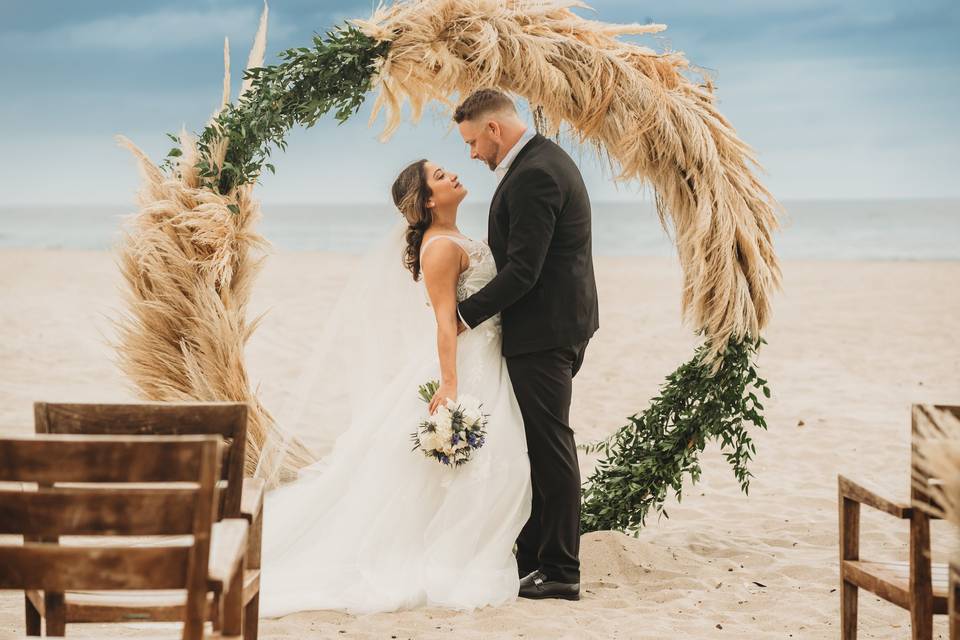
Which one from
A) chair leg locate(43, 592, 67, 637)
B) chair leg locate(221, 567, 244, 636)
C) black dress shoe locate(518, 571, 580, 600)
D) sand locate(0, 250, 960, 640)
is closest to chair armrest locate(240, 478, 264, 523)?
chair leg locate(221, 567, 244, 636)

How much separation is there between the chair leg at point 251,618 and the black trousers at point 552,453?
59.4 inches

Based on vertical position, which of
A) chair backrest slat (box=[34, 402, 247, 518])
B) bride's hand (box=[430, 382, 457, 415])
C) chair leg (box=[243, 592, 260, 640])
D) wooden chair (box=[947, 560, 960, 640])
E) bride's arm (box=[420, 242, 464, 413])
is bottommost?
chair leg (box=[243, 592, 260, 640])

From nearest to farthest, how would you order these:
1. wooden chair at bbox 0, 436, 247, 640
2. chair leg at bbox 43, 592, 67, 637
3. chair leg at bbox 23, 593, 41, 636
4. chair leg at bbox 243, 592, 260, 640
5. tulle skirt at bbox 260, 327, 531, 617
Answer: wooden chair at bbox 0, 436, 247, 640
chair leg at bbox 43, 592, 67, 637
chair leg at bbox 23, 593, 41, 636
chair leg at bbox 243, 592, 260, 640
tulle skirt at bbox 260, 327, 531, 617

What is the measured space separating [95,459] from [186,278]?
2873mm

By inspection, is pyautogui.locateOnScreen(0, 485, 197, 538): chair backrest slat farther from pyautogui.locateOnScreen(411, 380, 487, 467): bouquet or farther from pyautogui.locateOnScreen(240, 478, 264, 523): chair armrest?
pyautogui.locateOnScreen(411, 380, 487, 467): bouquet

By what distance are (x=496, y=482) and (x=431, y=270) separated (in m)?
1.00

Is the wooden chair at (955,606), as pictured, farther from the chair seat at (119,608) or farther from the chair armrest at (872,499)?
the chair seat at (119,608)

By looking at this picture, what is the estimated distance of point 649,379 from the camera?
1099cm

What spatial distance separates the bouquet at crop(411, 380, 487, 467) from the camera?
4.07 meters

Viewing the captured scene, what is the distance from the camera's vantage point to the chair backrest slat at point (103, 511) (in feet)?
6.95

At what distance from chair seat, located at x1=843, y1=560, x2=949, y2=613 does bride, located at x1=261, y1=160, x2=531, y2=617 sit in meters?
1.51

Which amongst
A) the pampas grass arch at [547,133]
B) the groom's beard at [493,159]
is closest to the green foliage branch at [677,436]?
the pampas grass arch at [547,133]

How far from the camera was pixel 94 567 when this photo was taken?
6.97 feet

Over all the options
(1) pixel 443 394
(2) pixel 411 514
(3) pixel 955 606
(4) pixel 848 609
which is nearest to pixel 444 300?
(1) pixel 443 394
